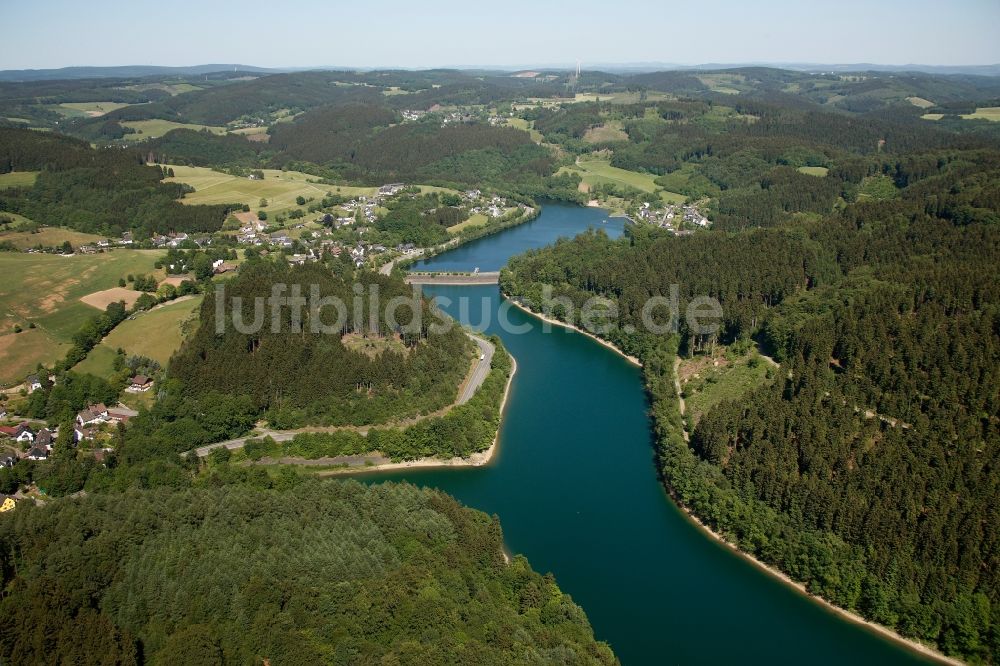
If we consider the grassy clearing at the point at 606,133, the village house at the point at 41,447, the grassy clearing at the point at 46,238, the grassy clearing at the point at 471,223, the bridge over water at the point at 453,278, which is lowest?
the village house at the point at 41,447

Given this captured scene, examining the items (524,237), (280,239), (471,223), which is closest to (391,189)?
(471,223)

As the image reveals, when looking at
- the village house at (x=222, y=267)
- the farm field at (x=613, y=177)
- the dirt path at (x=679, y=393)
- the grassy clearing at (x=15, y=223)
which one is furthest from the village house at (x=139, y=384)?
the farm field at (x=613, y=177)

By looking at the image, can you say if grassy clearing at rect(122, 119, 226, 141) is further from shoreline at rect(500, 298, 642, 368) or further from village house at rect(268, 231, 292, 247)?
shoreline at rect(500, 298, 642, 368)

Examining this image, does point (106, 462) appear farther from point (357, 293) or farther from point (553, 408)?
point (553, 408)

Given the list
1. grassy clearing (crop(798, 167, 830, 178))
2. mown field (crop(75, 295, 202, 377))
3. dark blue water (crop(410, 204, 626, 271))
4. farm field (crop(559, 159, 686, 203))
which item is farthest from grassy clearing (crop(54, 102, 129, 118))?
grassy clearing (crop(798, 167, 830, 178))

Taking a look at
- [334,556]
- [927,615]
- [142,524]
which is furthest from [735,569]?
[142,524]

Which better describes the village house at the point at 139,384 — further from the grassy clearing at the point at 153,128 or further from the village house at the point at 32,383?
the grassy clearing at the point at 153,128
